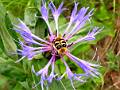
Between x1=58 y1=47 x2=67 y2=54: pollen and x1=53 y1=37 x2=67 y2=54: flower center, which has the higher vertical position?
x1=53 y1=37 x2=67 y2=54: flower center

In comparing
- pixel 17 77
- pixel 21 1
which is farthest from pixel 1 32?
pixel 21 1

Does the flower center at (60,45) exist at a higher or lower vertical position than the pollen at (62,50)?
higher

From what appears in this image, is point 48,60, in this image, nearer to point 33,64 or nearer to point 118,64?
point 33,64

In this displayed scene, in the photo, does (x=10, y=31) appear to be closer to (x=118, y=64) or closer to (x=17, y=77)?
(x=17, y=77)

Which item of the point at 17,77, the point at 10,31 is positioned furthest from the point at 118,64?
the point at 10,31

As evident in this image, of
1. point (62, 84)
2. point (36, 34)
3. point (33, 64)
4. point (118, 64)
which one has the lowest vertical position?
point (118, 64)

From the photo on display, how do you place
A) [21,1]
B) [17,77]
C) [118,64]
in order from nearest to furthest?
[17,77] → [21,1] → [118,64]

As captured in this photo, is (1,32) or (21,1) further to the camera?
(21,1)

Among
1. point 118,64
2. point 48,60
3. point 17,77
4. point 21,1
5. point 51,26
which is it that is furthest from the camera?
point 118,64

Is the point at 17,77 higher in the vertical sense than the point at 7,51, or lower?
lower
